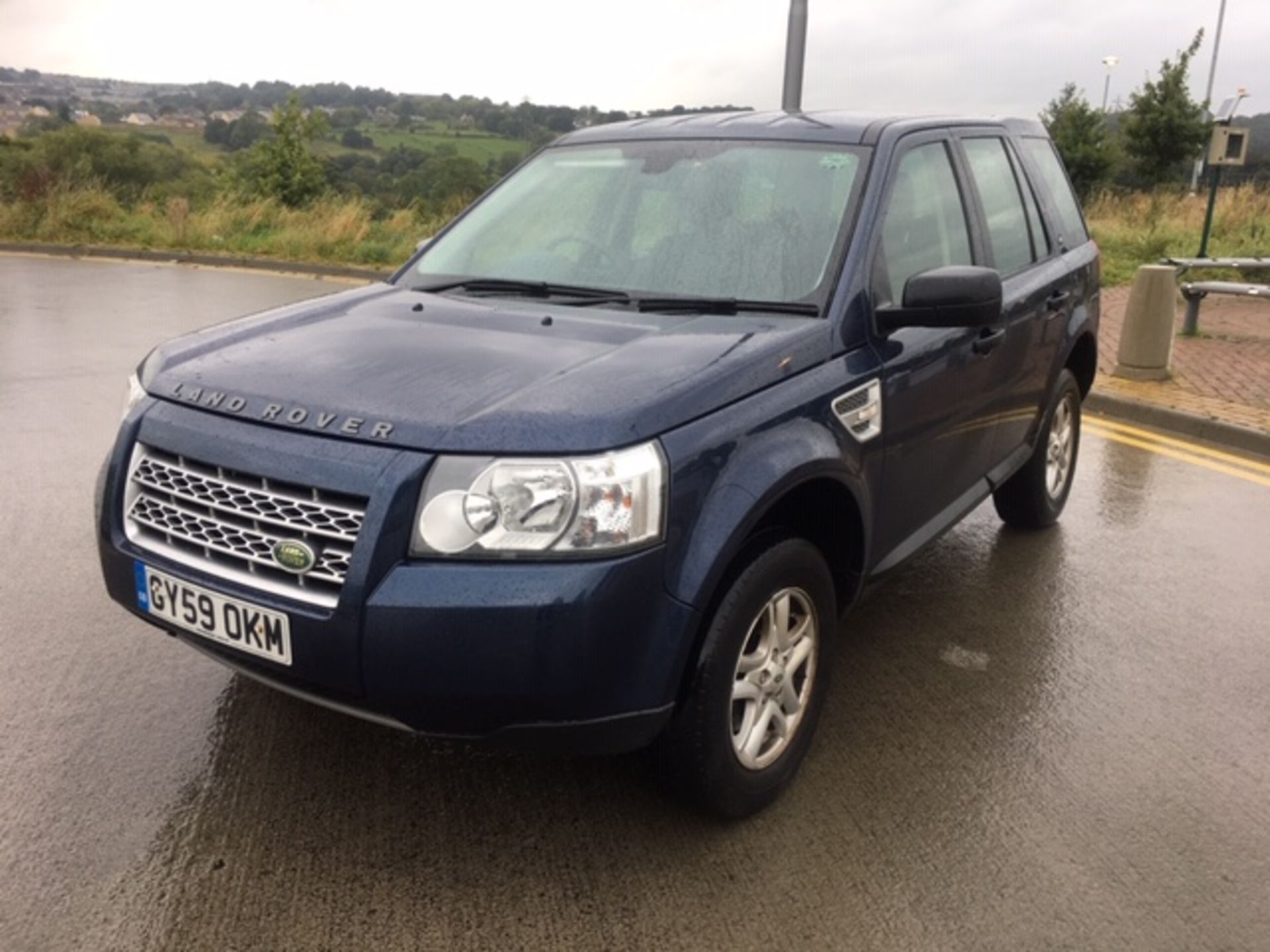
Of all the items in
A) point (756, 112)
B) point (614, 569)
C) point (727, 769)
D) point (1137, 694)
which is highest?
point (756, 112)

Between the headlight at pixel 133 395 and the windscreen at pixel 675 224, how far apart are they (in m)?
1.09

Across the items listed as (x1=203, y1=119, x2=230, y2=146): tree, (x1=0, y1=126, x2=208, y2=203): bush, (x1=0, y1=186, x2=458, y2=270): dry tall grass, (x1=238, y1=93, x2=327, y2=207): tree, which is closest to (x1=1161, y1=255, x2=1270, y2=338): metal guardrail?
(x1=0, y1=186, x2=458, y2=270): dry tall grass

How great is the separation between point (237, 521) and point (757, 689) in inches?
54.6

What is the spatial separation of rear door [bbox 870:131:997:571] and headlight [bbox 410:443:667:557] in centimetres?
123

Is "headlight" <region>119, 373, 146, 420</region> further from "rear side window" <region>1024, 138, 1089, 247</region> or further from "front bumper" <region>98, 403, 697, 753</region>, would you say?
"rear side window" <region>1024, 138, 1089, 247</region>

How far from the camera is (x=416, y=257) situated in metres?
4.30

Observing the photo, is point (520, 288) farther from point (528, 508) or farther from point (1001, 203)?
point (1001, 203)

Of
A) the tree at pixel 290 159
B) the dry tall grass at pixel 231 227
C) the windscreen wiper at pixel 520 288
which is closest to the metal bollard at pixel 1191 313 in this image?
the windscreen wiper at pixel 520 288

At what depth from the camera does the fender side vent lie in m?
3.26

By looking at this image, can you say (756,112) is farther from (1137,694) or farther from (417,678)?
(417,678)

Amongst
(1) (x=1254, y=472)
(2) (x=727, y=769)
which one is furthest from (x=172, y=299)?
(2) (x=727, y=769)

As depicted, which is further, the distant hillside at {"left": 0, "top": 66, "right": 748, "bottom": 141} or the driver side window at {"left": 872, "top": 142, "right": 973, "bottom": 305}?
the distant hillside at {"left": 0, "top": 66, "right": 748, "bottom": 141}

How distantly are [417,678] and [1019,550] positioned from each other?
12.2ft

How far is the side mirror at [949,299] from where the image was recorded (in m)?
3.38
